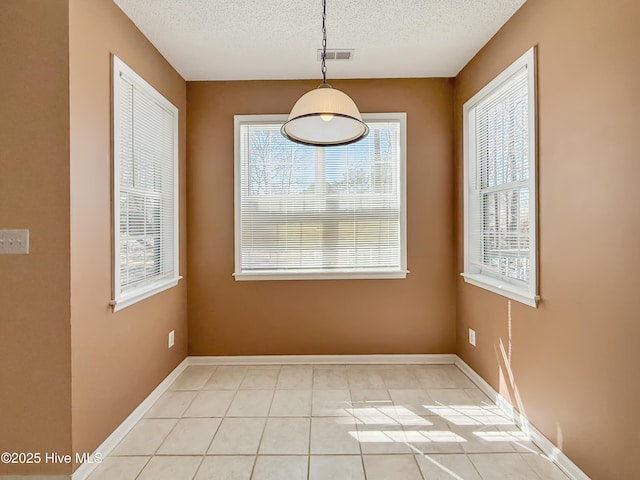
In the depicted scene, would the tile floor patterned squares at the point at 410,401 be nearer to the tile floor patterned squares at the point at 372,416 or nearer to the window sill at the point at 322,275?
the tile floor patterned squares at the point at 372,416

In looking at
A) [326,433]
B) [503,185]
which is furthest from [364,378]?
[503,185]

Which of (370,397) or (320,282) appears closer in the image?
(370,397)

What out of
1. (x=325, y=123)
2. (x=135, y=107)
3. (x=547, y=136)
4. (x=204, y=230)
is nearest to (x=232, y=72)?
(x=135, y=107)

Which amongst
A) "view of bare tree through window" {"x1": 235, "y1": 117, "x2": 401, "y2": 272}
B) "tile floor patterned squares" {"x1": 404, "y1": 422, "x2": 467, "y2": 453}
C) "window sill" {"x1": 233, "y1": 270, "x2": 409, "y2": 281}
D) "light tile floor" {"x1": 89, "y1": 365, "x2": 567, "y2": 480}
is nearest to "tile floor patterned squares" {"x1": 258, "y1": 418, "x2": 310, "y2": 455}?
"light tile floor" {"x1": 89, "y1": 365, "x2": 567, "y2": 480}

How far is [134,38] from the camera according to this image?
2.37 metres

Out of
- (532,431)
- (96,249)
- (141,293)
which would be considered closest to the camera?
(96,249)

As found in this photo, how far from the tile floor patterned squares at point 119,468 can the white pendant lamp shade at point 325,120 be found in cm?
203

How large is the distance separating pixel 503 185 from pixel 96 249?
2.72 meters

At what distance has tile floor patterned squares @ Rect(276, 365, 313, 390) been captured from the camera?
2839 mm

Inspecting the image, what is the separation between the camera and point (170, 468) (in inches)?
74.2

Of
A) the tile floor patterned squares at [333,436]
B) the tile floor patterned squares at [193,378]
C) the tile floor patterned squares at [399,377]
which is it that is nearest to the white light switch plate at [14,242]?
the tile floor patterned squares at [193,378]

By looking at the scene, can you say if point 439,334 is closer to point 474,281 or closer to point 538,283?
point 474,281

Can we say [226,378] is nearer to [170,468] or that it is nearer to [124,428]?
[124,428]

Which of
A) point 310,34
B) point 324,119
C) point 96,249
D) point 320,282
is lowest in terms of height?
point 320,282
